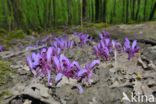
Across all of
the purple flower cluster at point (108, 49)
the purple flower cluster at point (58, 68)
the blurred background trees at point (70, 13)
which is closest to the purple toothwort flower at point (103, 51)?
the purple flower cluster at point (108, 49)

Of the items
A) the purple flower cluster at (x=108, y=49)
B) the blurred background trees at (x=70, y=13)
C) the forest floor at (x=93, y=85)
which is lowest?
the blurred background trees at (x=70, y=13)

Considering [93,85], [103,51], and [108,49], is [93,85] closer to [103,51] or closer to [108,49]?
[103,51]

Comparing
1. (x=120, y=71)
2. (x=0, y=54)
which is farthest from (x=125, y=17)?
(x=120, y=71)

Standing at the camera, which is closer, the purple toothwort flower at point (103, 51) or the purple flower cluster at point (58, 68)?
the purple flower cluster at point (58, 68)

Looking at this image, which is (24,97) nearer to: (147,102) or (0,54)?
(147,102)

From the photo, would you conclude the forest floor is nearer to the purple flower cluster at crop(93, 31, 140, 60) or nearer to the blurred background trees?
the purple flower cluster at crop(93, 31, 140, 60)

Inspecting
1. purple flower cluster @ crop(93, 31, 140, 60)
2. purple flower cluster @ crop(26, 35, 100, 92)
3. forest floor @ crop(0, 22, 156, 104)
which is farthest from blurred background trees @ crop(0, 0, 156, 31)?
purple flower cluster @ crop(26, 35, 100, 92)

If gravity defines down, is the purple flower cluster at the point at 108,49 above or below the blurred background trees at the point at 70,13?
above

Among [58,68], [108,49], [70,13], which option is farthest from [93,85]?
[70,13]

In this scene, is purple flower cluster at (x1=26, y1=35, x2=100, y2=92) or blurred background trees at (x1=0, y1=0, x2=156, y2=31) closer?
purple flower cluster at (x1=26, y1=35, x2=100, y2=92)

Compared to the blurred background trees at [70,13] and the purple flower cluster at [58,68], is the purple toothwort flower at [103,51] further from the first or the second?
the blurred background trees at [70,13]

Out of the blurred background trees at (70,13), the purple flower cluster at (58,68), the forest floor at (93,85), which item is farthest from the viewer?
the blurred background trees at (70,13)
